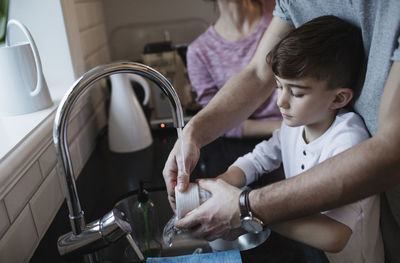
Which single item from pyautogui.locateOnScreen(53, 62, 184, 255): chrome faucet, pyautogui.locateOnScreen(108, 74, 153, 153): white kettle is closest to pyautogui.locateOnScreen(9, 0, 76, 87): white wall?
pyautogui.locateOnScreen(108, 74, 153, 153): white kettle

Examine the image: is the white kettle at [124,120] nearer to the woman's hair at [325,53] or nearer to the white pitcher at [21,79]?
the white pitcher at [21,79]

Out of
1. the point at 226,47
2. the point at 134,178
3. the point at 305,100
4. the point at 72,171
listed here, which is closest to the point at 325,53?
the point at 305,100

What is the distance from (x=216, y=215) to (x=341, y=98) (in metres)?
0.36

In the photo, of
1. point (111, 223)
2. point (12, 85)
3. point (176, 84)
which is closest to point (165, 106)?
point (176, 84)

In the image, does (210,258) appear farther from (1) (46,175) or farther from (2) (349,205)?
(1) (46,175)

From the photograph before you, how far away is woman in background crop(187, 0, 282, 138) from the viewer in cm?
154

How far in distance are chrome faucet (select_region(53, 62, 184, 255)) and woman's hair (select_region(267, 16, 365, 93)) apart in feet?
0.88

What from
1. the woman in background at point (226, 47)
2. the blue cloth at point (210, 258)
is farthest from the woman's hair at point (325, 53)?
the woman in background at point (226, 47)

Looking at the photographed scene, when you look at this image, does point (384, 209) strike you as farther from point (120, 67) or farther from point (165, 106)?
point (165, 106)

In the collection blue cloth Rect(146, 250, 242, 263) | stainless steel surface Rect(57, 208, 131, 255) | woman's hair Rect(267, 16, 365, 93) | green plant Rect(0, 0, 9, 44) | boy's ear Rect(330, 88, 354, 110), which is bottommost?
blue cloth Rect(146, 250, 242, 263)

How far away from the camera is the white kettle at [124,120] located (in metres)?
1.30

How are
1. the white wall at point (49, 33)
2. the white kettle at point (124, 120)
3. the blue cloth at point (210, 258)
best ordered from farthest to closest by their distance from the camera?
the white kettle at point (124, 120), the white wall at point (49, 33), the blue cloth at point (210, 258)

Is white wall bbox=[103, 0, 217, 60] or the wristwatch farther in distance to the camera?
white wall bbox=[103, 0, 217, 60]

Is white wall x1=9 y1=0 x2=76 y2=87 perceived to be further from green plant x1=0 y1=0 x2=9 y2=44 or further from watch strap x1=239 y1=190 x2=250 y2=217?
watch strap x1=239 y1=190 x2=250 y2=217
